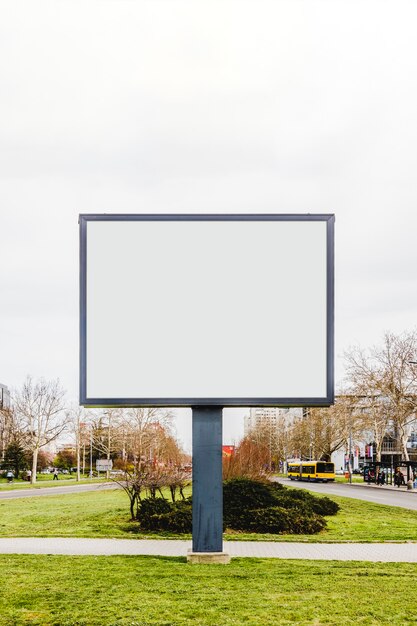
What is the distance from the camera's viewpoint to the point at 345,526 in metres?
22.7

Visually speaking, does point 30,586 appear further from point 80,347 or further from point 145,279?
point 145,279

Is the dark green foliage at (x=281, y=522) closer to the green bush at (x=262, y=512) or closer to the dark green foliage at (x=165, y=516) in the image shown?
the green bush at (x=262, y=512)

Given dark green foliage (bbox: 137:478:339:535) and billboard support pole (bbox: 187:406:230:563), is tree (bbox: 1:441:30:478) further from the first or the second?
billboard support pole (bbox: 187:406:230:563)

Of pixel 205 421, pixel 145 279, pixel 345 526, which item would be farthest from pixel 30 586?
pixel 345 526

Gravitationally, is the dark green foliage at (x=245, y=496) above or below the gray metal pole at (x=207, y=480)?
below

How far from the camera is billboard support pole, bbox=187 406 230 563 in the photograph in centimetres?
1465

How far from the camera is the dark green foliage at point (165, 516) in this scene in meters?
19.8

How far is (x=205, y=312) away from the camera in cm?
1514

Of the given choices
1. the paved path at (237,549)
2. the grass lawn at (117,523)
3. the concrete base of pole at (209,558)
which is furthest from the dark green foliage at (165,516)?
the concrete base of pole at (209,558)

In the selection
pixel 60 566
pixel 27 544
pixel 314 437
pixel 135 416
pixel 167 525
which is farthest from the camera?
pixel 314 437

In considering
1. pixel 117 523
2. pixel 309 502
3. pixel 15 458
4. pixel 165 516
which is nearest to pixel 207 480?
pixel 165 516

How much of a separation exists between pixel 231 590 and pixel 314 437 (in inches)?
2989

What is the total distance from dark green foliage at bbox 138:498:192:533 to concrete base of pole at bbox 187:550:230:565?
5.20 meters

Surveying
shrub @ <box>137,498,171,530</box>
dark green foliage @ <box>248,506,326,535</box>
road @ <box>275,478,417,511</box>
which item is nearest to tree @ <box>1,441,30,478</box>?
road @ <box>275,478,417,511</box>
